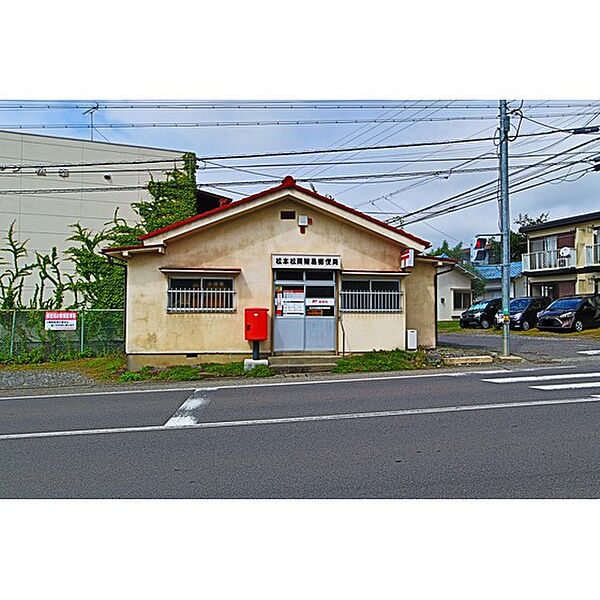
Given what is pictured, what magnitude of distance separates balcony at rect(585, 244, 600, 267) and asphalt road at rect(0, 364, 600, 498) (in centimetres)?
2404

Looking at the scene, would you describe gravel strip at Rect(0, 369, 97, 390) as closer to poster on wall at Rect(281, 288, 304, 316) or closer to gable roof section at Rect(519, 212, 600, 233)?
poster on wall at Rect(281, 288, 304, 316)

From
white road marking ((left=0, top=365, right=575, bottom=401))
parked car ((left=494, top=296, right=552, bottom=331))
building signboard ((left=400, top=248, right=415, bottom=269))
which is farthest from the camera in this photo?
parked car ((left=494, top=296, right=552, bottom=331))

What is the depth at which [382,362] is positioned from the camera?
15.7m

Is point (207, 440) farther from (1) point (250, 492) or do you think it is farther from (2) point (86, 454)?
(1) point (250, 492)

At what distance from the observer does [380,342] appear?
16.9m

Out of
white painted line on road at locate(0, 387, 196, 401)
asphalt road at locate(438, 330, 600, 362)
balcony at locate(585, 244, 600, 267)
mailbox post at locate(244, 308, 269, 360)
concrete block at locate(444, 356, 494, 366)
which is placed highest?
balcony at locate(585, 244, 600, 267)

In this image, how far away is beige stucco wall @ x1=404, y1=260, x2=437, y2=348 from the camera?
18.5 meters

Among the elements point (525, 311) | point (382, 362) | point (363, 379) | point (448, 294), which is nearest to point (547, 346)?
point (382, 362)

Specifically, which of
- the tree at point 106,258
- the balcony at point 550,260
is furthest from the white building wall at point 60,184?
the balcony at point 550,260

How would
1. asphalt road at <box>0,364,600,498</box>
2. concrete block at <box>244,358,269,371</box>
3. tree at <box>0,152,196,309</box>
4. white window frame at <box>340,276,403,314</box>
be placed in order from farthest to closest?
1. tree at <box>0,152,196,309</box>
2. white window frame at <box>340,276,403,314</box>
3. concrete block at <box>244,358,269,371</box>
4. asphalt road at <box>0,364,600,498</box>

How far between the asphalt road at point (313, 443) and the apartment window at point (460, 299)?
33557mm

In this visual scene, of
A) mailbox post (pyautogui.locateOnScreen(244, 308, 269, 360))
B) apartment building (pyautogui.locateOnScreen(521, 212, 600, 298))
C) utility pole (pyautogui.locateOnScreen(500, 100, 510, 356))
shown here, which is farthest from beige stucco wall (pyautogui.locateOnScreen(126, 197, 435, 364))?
apartment building (pyautogui.locateOnScreen(521, 212, 600, 298))

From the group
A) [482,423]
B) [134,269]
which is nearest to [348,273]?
[134,269]

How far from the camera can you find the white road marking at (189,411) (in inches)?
363
